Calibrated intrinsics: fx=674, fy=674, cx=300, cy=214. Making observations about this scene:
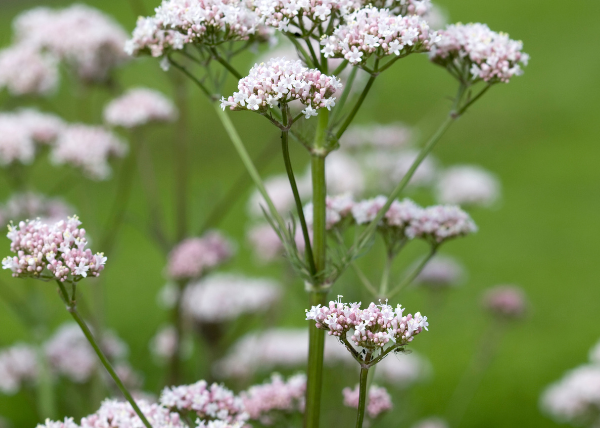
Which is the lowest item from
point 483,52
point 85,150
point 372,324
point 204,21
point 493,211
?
point 372,324

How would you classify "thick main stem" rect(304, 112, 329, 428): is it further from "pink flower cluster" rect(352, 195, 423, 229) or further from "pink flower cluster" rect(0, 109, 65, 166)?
"pink flower cluster" rect(0, 109, 65, 166)

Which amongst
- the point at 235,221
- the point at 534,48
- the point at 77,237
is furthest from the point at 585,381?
the point at 534,48

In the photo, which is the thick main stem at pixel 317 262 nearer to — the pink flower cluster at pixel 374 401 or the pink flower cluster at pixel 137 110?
the pink flower cluster at pixel 374 401

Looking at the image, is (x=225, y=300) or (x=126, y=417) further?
(x=225, y=300)

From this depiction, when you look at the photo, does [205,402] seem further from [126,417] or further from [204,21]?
[204,21]

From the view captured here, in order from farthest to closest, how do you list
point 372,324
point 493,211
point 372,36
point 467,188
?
point 493,211 → point 467,188 → point 372,36 → point 372,324

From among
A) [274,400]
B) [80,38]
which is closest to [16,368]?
[80,38]
